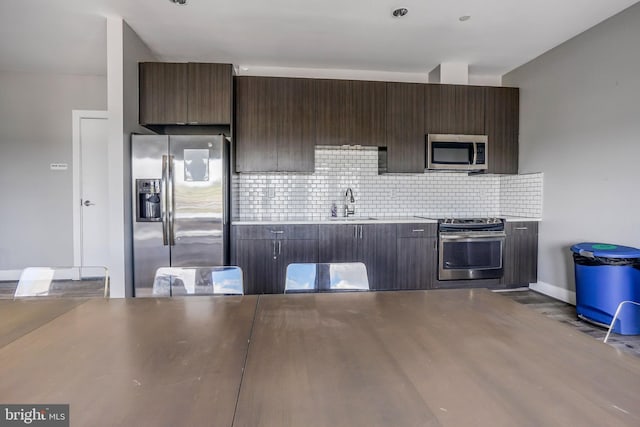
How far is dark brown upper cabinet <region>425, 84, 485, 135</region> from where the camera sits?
4.02 metres

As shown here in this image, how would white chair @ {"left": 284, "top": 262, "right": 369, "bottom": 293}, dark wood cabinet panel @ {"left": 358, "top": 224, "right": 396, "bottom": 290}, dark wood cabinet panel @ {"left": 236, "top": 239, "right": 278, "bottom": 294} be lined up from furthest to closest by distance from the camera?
dark wood cabinet panel @ {"left": 358, "top": 224, "right": 396, "bottom": 290}
dark wood cabinet panel @ {"left": 236, "top": 239, "right": 278, "bottom": 294}
white chair @ {"left": 284, "top": 262, "right": 369, "bottom": 293}

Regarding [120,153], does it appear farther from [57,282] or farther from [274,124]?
[57,282]

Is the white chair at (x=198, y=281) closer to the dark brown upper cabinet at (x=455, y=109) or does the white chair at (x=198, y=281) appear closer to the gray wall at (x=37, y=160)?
the dark brown upper cabinet at (x=455, y=109)

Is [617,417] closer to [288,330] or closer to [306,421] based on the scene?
[306,421]

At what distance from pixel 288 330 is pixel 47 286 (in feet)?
4.72

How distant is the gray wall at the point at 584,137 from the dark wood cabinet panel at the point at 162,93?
4025 mm

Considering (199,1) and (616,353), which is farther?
(199,1)

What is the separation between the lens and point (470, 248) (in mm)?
3852

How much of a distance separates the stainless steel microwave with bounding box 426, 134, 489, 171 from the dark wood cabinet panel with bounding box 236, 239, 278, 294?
217 cm

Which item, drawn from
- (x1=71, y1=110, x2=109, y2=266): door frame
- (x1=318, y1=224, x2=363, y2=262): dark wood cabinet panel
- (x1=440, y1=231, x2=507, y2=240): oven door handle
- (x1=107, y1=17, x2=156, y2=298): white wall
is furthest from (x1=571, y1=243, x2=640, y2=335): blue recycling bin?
(x1=71, y1=110, x2=109, y2=266): door frame

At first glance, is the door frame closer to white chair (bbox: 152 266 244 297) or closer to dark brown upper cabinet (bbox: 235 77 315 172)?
dark brown upper cabinet (bbox: 235 77 315 172)

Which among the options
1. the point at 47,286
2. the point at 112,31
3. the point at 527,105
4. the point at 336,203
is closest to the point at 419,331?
the point at 47,286

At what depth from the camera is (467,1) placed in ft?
9.16

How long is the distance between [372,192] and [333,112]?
115 centimetres
